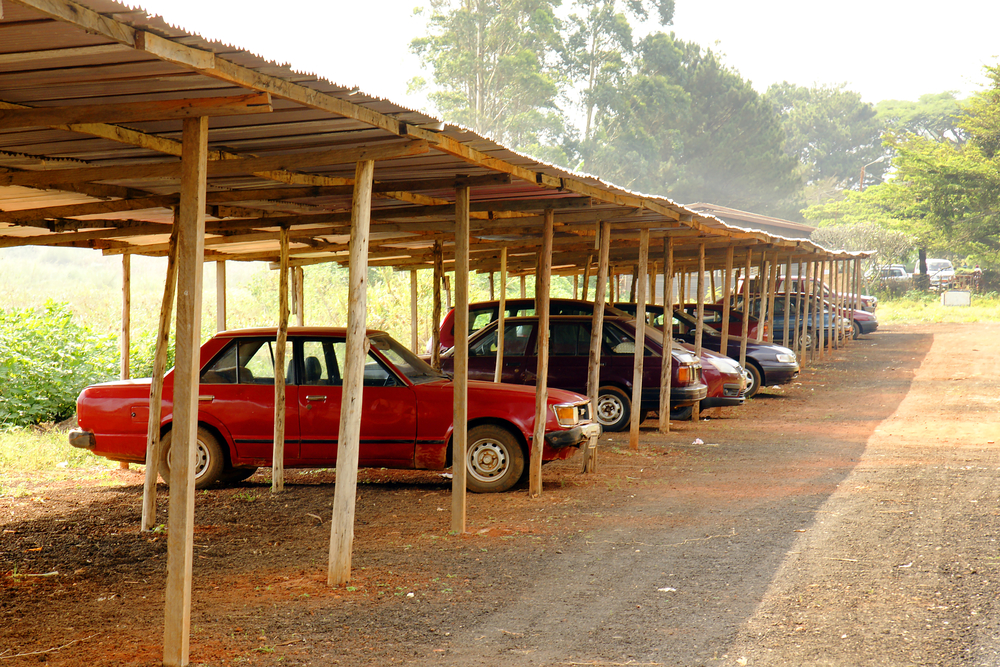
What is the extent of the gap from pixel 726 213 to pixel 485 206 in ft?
120

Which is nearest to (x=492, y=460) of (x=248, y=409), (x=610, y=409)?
(x=248, y=409)

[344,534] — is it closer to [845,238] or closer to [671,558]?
[671,558]

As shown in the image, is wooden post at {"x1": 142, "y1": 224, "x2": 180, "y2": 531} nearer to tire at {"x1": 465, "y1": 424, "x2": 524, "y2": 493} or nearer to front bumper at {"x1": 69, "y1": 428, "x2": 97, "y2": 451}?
front bumper at {"x1": 69, "y1": 428, "x2": 97, "y2": 451}

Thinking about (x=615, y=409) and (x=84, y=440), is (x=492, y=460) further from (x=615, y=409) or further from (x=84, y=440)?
(x=615, y=409)

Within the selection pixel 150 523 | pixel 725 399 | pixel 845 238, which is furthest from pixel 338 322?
pixel 845 238

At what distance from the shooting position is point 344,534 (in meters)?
5.64

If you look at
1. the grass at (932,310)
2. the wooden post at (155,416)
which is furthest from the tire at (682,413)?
the grass at (932,310)

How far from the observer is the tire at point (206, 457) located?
Answer: 8664 millimetres

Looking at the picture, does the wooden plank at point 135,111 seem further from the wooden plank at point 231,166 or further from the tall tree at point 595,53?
the tall tree at point 595,53

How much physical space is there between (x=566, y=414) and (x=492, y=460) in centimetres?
82

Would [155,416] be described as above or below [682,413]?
above

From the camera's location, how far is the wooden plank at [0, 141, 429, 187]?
518 centimetres

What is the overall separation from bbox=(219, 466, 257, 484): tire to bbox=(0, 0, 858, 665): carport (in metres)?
0.69

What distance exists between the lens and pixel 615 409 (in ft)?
41.1
